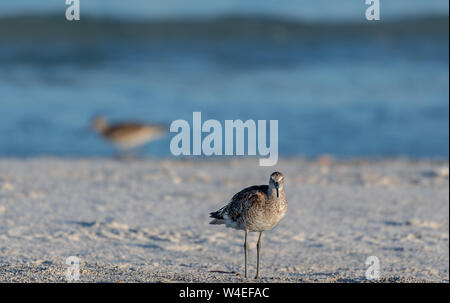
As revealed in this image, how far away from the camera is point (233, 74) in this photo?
725 inches

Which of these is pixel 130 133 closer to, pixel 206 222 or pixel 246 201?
pixel 206 222

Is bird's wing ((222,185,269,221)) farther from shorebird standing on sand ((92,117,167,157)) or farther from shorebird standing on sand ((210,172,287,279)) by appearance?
shorebird standing on sand ((92,117,167,157))

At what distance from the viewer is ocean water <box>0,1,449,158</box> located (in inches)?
521

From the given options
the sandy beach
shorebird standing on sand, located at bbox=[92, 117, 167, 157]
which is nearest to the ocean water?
shorebird standing on sand, located at bbox=[92, 117, 167, 157]

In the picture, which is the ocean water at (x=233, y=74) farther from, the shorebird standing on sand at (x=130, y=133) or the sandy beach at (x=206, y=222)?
the sandy beach at (x=206, y=222)

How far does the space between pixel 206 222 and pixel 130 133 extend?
15.7ft

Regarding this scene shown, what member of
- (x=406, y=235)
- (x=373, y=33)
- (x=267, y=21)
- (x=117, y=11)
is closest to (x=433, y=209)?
(x=406, y=235)

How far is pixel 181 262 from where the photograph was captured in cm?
613

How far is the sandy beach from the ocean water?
258cm

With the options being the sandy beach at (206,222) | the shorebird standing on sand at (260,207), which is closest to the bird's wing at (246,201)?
the shorebird standing on sand at (260,207)

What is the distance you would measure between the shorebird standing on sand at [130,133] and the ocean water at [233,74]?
68 centimetres

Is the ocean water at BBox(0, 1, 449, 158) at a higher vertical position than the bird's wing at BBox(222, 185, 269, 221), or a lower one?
higher

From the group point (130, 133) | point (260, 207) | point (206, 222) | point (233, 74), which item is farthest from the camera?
point (233, 74)

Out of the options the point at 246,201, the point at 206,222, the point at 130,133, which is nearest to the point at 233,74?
the point at 130,133
